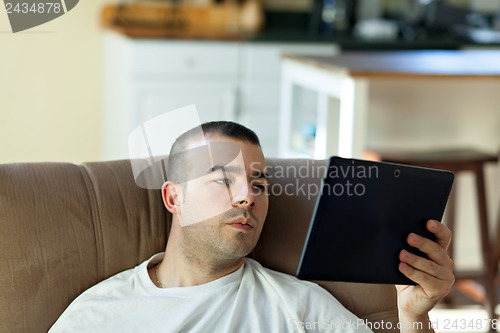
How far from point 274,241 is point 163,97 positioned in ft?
7.46

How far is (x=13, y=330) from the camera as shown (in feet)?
4.33

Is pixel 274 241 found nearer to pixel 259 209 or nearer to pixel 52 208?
pixel 259 209

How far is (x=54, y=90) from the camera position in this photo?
4172 millimetres

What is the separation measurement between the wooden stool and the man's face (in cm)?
143

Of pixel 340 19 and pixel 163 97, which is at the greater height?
pixel 340 19

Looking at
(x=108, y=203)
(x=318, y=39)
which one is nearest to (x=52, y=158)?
(x=318, y=39)

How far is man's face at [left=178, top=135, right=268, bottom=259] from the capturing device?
131 cm

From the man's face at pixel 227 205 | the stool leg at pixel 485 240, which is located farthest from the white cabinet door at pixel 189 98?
the man's face at pixel 227 205

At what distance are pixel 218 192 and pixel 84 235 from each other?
0.93 feet

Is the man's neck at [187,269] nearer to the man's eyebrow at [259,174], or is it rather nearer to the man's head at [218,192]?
the man's head at [218,192]

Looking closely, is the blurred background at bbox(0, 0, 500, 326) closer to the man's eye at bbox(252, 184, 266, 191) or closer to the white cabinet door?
the white cabinet door

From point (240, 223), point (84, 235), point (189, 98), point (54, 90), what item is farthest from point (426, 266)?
point (54, 90)

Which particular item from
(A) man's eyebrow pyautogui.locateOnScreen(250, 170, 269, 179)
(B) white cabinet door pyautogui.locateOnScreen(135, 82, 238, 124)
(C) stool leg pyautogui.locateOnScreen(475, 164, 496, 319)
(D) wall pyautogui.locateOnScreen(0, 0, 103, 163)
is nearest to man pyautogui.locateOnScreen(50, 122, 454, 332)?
(A) man's eyebrow pyautogui.locateOnScreen(250, 170, 269, 179)

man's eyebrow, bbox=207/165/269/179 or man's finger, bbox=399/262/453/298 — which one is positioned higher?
man's eyebrow, bbox=207/165/269/179
